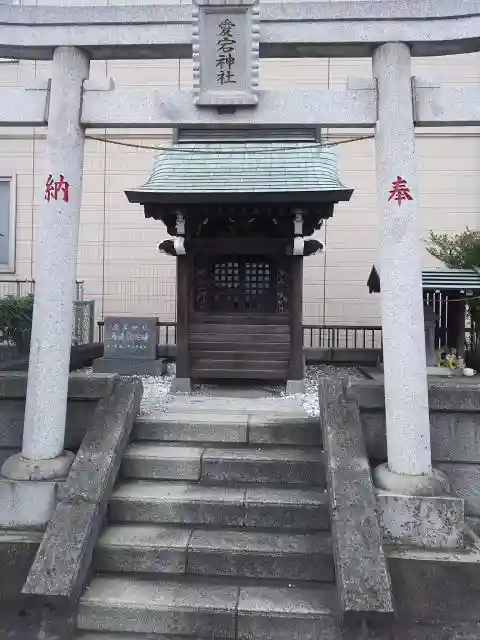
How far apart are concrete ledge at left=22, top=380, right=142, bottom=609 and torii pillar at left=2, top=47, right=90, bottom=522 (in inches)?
14.3

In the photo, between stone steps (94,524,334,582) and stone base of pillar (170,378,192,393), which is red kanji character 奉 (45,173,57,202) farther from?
stone base of pillar (170,378,192,393)

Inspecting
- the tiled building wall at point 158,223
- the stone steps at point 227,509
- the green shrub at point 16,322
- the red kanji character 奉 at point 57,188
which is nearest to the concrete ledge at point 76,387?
the stone steps at point 227,509

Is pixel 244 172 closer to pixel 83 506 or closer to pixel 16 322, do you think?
pixel 16 322

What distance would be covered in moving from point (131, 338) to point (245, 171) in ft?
13.4

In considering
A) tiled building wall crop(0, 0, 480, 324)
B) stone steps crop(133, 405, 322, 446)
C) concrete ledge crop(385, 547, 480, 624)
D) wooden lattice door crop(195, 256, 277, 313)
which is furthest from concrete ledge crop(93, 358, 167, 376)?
concrete ledge crop(385, 547, 480, 624)

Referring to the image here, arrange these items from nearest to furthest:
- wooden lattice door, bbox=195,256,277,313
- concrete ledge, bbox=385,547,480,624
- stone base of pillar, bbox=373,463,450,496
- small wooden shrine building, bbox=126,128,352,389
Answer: concrete ledge, bbox=385,547,480,624
stone base of pillar, bbox=373,463,450,496
small wooden shrine building, bbox=126,128,352,389
wooden lattice door, bbox=195,256,277,313

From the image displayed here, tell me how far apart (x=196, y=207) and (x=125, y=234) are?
555 centimetres

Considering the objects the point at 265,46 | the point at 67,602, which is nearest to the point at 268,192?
the point at 265,46

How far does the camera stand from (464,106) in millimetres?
4766

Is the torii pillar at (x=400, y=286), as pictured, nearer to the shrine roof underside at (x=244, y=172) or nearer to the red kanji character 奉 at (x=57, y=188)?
the shrine roof underside at (x=244, y=172)

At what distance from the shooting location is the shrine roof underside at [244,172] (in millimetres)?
7105

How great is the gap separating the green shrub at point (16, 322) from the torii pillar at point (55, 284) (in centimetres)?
332

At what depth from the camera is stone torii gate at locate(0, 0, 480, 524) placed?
4.64 metres

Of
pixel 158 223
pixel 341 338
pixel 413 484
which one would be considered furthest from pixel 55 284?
pixel 341 338
